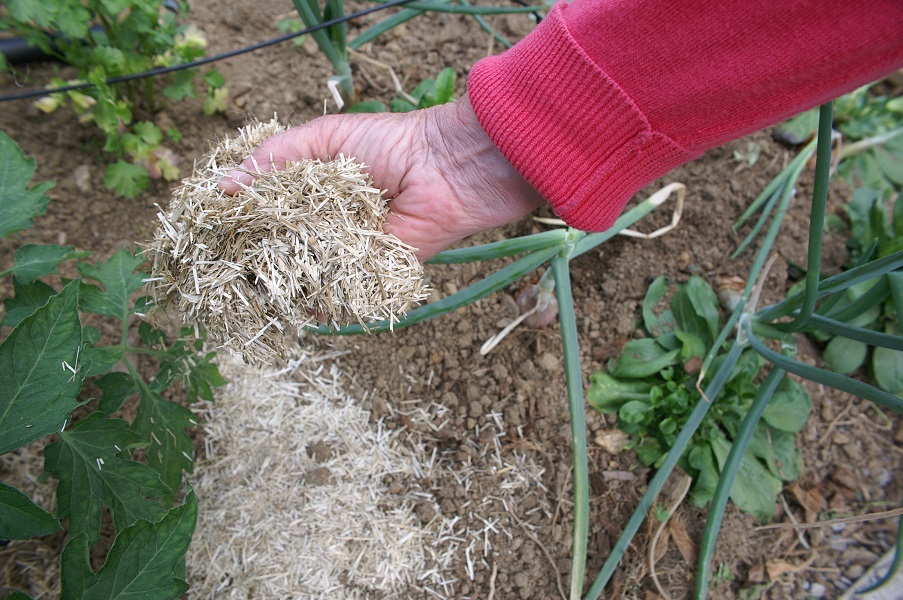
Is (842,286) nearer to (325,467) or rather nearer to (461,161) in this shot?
(461,161)

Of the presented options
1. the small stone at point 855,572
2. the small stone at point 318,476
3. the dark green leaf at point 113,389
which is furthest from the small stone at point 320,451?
the small stone at point 855,572

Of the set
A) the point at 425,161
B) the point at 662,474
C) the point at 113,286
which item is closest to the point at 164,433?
the point at 113,286

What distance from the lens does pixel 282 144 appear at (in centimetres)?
114

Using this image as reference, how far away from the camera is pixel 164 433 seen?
3.82ft

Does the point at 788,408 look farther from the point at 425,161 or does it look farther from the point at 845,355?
the point at 425,161

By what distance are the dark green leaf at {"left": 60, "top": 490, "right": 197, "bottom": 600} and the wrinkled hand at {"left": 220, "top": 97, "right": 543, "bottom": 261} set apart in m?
0.65

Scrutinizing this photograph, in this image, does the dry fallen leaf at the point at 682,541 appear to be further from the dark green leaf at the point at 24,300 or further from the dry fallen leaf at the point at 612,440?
→ the dark green leaf at the point at 24,300

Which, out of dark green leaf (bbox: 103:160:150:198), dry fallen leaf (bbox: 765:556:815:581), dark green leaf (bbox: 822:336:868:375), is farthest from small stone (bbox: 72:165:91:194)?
dark green leaf (bbox: 822:336:868:375)

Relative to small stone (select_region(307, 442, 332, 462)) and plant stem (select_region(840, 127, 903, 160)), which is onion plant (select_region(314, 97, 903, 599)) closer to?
small stone (select_region(307, 442, 332, 462))

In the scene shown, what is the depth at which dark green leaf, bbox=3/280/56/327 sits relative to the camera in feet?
3.53

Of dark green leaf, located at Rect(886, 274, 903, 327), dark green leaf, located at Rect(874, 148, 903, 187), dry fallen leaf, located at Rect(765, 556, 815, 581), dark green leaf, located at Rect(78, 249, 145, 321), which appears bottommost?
dry fallen leaf, located at Rect(765, 556, 815, 581)

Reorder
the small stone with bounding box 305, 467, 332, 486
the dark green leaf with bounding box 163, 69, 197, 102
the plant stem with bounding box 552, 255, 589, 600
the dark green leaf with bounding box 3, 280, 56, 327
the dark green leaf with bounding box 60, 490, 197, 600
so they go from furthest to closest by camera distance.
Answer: the dark green leaf with bounding box 163, 69, 197, 102, the small stone with bounding box 305, 467, 332, 486, the plant stem with bounding box 552, 255, 589, 600, the dark green leaf with bounding box 3, 280, 56, 327, the dark green leaf with bounding box 60, 490, 197, 600

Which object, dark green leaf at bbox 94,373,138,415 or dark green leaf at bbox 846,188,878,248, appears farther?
dark green leaf at bbox 846,188,878,248

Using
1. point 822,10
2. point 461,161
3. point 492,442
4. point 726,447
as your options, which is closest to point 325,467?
point 492,442
